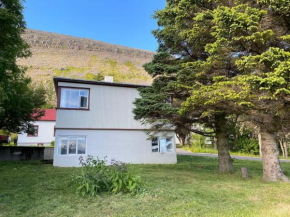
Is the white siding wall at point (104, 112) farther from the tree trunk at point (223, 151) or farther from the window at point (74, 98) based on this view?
the tree trunk at point (223, 151)

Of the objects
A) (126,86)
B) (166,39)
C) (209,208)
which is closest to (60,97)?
(126,86)

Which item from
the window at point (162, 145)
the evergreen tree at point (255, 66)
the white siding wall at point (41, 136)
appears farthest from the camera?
the white siding wall at point (41, 136)

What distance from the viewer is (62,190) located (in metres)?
6.25

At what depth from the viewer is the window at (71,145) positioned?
13164 mm

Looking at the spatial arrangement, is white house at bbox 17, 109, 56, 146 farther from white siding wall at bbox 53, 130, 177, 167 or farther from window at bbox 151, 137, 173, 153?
window at bbox 151, 137, 173, 153

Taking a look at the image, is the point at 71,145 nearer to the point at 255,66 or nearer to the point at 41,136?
the point at 255,66

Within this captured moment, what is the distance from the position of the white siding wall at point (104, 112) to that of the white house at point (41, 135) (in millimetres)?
16440

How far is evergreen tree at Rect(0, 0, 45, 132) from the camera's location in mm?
7879

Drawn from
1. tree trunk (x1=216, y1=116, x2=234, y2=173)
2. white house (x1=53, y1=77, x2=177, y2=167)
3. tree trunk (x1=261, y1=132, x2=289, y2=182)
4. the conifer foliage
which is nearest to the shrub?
the conifer foliage

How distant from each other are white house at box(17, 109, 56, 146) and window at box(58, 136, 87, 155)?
16.2 metres

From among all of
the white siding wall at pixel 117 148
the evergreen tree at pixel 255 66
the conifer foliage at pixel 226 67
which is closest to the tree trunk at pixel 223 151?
the conifer foliage at pixel 226 67

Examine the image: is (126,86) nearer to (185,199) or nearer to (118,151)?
(118,151)

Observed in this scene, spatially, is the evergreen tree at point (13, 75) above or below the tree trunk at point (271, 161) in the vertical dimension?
above

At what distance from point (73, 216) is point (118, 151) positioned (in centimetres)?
1019
